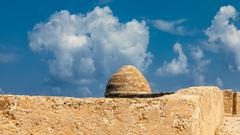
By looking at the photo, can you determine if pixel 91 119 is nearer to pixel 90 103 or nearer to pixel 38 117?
pixel 90 103

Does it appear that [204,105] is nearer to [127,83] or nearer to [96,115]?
[96,115]

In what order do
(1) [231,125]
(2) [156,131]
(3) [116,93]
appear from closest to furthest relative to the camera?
(2) [156,131] < (1) [231,125] < (3) [116,93]

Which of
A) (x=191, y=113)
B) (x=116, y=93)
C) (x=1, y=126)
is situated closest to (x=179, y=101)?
(x=191, y=113)

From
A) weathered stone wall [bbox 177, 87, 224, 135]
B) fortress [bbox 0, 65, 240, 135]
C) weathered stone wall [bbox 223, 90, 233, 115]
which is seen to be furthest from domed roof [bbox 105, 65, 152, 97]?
fortress [bbox 0, 65, 240, 135]

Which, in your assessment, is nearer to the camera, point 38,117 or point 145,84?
point 38,117

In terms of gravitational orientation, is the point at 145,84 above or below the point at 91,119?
above

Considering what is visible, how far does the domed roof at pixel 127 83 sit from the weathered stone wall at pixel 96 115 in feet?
71.0

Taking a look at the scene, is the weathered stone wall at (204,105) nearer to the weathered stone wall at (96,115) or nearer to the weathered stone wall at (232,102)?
the weathered stone wall at (96,115)

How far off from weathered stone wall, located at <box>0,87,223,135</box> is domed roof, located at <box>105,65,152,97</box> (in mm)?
21638

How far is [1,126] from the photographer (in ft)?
17.1

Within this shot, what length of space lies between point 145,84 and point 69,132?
75.5ft

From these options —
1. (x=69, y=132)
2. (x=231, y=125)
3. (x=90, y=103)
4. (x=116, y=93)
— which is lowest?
(x=69, y=132)

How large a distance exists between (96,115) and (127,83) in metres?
22.6

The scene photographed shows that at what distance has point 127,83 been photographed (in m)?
27.7
